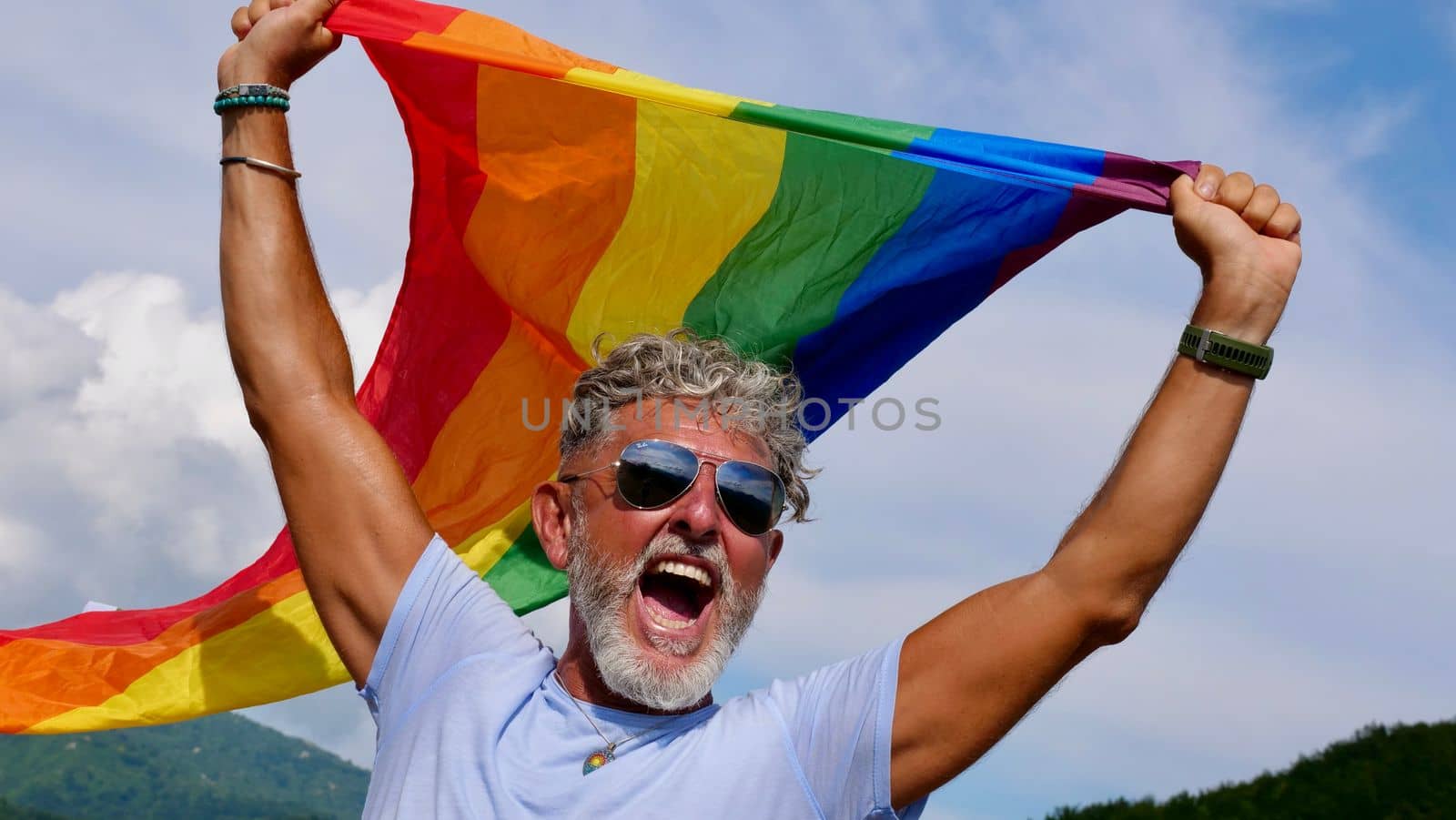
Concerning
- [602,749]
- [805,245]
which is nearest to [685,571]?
[602,749]

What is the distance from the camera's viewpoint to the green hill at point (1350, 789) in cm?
973

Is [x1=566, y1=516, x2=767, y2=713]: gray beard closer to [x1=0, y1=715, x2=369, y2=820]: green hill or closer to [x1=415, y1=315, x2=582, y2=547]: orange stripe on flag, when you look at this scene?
[x1=415, y1=315, x2=582, y2=547]: orange stripe on flag

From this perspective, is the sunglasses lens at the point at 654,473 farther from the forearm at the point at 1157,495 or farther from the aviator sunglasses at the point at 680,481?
the forearm at the point at 1157,495

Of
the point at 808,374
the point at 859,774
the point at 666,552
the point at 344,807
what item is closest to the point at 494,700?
the point at 666,552

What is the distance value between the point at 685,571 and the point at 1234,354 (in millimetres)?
1315

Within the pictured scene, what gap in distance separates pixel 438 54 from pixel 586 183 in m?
0.57

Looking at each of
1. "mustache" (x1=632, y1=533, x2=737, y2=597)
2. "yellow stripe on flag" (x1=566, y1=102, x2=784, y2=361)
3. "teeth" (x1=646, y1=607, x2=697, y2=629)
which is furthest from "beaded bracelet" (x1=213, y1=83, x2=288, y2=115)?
"teeth" (x1=646, y1=607, x2=697, y2=629)

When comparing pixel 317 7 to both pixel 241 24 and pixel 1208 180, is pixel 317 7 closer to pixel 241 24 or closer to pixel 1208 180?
pixel 241 24

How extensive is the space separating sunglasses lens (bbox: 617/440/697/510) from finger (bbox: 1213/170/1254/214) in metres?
1.34

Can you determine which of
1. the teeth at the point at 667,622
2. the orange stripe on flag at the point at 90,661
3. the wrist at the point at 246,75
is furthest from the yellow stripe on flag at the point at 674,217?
the orange stripe on flag at the point at 90,661

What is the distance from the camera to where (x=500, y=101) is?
3973mm

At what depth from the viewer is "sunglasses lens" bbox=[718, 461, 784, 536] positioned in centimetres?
319

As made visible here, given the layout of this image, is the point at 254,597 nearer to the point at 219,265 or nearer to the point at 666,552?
the point at 219,265

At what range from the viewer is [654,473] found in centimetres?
319
